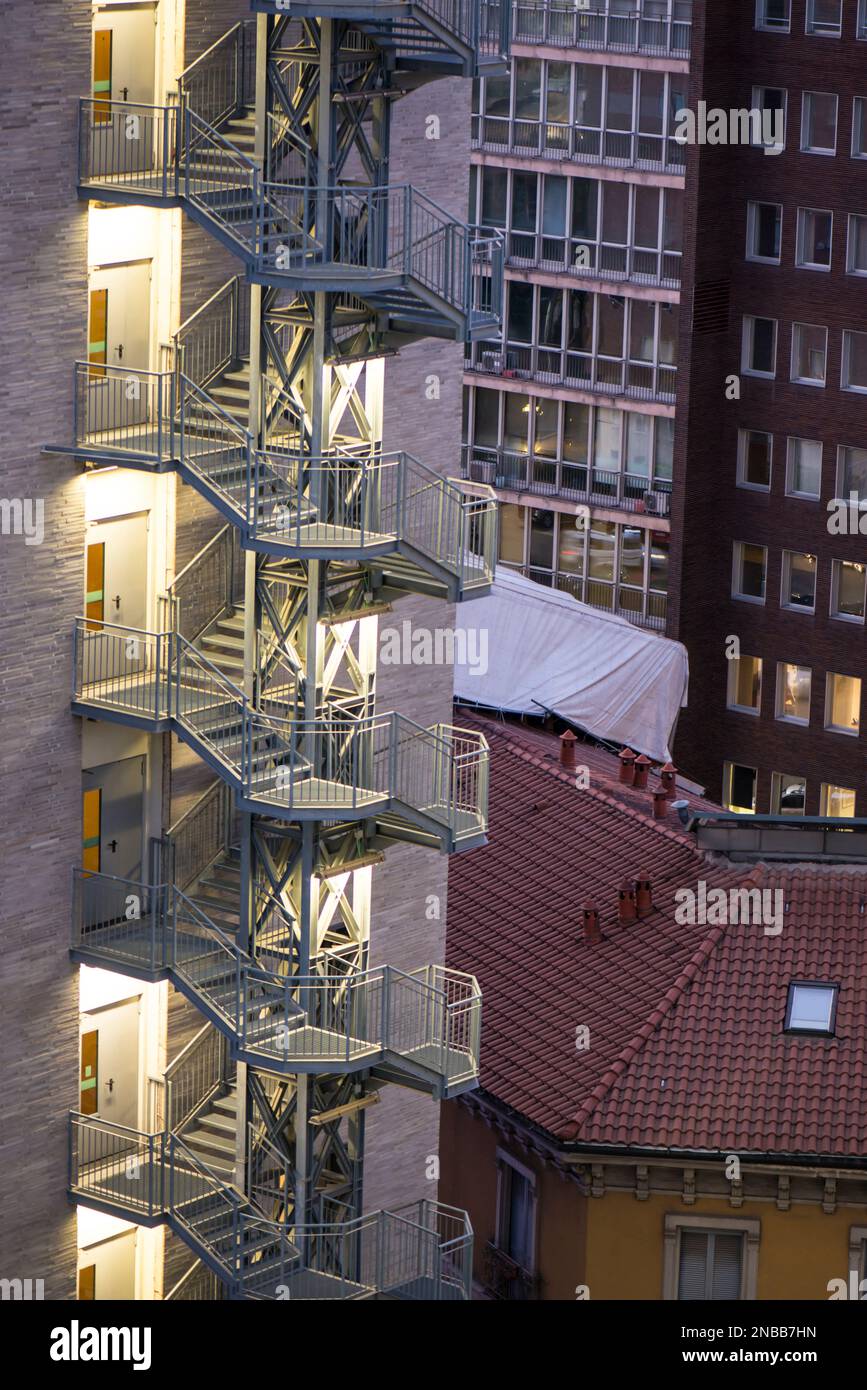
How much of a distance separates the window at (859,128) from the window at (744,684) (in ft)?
44.6

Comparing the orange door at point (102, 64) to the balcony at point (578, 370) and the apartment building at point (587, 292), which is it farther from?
the balcony at point (578, 370)

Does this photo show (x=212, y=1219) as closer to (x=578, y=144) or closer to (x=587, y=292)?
(x=587, y=292)

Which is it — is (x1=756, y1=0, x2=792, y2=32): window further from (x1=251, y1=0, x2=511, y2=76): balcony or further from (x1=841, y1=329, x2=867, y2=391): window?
(x1=251, y1=0, x2=511, y2=76): balcony

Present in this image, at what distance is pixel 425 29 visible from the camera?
45.0m

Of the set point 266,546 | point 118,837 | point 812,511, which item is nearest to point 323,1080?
point 118,837

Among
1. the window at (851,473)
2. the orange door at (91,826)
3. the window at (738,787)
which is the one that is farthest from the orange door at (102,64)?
the window at (738,787)

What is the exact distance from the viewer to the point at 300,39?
46.6 metres

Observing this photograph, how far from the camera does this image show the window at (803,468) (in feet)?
293

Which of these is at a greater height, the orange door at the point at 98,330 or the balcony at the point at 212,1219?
the orange door at the point at 98,330

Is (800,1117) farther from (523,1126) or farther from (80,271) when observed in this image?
(80,271)

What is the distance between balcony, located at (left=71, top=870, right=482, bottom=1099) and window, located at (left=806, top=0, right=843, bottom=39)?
43.4 meters

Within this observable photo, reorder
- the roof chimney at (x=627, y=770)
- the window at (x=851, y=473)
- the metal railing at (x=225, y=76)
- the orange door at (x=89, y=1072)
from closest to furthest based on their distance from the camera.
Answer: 1. the metal railing at (x=225, y=76)
2. the orange door at (x=89, y=1072)
3. the roof chimney at (x=627, y=770)
4. the window at (x=851, y=473)

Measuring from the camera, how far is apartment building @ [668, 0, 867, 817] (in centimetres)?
8719

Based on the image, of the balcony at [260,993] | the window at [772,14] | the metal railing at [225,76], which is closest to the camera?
the metal railing at [225,76]
